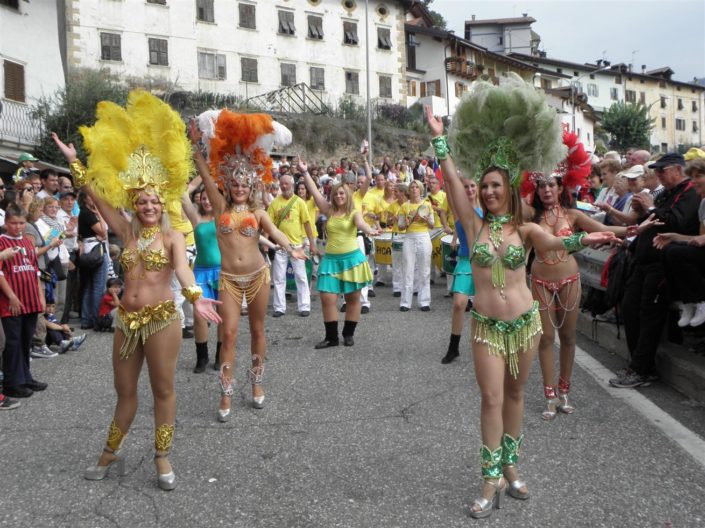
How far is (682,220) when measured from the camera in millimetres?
5773

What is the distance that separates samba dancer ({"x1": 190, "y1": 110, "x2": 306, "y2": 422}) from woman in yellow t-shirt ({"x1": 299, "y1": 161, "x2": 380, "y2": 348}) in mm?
2102

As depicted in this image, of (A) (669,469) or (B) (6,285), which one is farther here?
(B) (6,285)

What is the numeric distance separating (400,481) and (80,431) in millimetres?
2584

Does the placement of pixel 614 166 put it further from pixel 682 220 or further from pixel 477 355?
pixel 477 355

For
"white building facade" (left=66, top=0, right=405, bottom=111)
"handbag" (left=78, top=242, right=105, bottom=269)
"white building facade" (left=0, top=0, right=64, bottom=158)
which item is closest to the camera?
"handbag" (left=78, top=242, right=105, bottom=269)

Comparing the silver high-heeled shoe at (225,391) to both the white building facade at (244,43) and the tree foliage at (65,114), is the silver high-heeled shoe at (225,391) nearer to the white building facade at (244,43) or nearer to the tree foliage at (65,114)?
the tree foliage at (65,114)

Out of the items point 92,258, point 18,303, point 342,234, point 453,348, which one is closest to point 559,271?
point 453,348

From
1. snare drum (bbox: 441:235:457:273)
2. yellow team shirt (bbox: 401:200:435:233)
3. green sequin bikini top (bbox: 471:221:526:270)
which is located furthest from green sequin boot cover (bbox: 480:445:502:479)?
yellow team shirt (bbox: 401:200:435:233)

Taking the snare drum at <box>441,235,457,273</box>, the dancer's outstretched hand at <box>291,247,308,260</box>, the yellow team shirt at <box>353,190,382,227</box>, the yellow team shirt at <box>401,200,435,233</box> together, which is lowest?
the snare drum at <box>441,235,457,273</box>

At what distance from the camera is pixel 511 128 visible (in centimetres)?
392

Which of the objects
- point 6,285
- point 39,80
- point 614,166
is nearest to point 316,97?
point 39,80

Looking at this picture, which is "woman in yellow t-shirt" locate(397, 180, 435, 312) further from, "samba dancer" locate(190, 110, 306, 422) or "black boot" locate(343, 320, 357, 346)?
"samba dancer" locate(190, 110, 306, 422)

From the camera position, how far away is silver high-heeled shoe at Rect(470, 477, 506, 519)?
354cm

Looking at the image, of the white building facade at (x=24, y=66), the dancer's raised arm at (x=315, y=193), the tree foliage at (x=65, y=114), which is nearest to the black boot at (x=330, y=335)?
the dancer's raised arm at (x=315, y=193)
